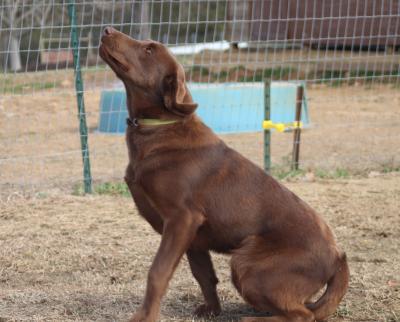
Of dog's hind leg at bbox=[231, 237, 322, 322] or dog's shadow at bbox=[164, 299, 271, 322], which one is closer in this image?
dog's hind leg at bbox=[231, 237, 322, 322]

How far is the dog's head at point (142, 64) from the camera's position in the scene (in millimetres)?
4070

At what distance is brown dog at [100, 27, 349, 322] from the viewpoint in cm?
384

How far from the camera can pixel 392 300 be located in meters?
4.52

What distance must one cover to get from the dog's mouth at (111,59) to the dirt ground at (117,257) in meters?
1.35

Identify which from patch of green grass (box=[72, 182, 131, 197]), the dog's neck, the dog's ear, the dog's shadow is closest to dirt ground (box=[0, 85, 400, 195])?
patch of green grass (box=[72, 182, 131, 197])

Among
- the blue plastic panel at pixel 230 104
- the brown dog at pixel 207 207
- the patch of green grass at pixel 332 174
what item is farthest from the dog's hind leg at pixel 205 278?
the blue plastic panel at pixel 230 104

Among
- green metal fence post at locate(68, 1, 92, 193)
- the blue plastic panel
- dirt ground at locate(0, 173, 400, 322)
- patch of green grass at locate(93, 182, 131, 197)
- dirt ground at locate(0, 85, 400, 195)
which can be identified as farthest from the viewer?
the blue plastic panel

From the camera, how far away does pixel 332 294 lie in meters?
3.93

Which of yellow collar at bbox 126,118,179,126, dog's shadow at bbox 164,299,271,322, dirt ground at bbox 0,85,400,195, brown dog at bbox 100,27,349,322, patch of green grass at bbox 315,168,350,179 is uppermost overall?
yellow collar at bbox 126,118,179,126

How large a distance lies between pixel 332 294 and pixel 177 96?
4.20 ft

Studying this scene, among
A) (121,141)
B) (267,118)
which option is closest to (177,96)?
(267,118)

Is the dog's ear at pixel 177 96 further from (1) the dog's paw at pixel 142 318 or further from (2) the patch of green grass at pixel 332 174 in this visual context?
(2) the patch of green grass at pixel 332 174

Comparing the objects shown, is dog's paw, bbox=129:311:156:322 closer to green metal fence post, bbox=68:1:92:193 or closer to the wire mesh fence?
the wire mesh fence

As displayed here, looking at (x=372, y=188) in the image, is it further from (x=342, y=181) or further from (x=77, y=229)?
(x=77, y=229)
